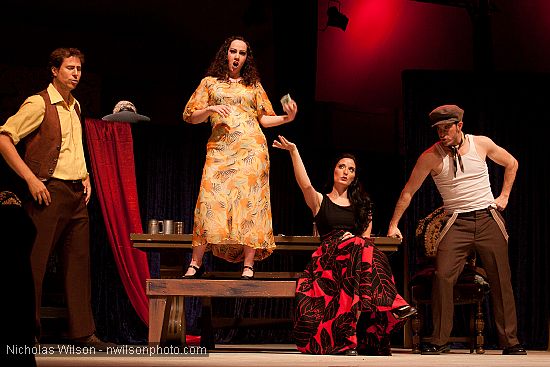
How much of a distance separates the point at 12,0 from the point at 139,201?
3524mm

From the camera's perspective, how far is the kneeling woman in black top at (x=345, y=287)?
514 cm

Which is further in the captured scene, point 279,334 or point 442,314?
point 279,334

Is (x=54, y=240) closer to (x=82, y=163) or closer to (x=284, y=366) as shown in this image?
(x=82, y=163)

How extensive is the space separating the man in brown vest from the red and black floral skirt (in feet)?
4.19

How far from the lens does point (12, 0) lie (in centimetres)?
970

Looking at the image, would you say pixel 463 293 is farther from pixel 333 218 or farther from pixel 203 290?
pixel 203 290

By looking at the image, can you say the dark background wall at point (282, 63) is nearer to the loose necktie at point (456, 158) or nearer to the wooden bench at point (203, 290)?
the loose necktie at point (456, 158)

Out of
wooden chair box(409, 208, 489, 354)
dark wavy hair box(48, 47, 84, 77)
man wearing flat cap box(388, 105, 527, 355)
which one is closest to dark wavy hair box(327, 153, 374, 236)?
man wearing flat cap box(388, 105, 527, 355)

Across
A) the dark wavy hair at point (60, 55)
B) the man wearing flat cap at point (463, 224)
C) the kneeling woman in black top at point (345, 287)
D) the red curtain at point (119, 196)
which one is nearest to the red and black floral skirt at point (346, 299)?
the kneeling woman in black top at point (345, 287)

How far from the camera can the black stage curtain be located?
734cm

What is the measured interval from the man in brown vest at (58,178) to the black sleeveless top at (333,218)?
1.51m

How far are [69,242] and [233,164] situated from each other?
3.64 feet

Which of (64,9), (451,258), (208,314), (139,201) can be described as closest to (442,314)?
(451,258)

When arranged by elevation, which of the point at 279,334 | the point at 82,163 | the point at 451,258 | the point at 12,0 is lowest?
the point at 279,334
